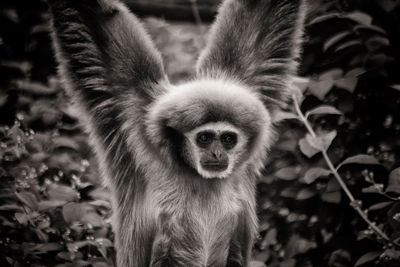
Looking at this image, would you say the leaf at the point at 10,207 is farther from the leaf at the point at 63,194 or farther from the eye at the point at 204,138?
the eye at the point at 204,138

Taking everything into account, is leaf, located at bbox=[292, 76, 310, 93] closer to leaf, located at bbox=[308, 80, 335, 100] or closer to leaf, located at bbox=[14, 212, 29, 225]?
leaf, located at bbox=[308, 80, 335, 100]

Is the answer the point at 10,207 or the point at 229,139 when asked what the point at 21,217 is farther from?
the point at 229,139

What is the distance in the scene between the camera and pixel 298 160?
18.0 ft

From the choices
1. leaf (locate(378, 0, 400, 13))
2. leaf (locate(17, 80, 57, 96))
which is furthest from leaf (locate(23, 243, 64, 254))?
leaf (locate(378, 0, 400, 13))

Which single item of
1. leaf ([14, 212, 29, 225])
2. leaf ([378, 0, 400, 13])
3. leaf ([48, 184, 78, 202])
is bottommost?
leaf ([14, 212, 29, 225])

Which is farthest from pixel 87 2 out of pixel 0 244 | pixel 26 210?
pixel 0 244

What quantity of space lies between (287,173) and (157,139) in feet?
6.39

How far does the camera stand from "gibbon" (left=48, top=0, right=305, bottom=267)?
376 centimetres

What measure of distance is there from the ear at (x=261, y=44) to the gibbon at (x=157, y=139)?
0.85 feet

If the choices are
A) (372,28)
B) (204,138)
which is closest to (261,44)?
(204,138)

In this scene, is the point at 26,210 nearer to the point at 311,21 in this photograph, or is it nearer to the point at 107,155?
the point at 107,155

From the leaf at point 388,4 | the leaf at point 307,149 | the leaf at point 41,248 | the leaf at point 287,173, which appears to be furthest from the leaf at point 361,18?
the leaf at point 41,248

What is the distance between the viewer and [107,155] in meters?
4.00

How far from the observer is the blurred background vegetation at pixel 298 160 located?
14.4ft
